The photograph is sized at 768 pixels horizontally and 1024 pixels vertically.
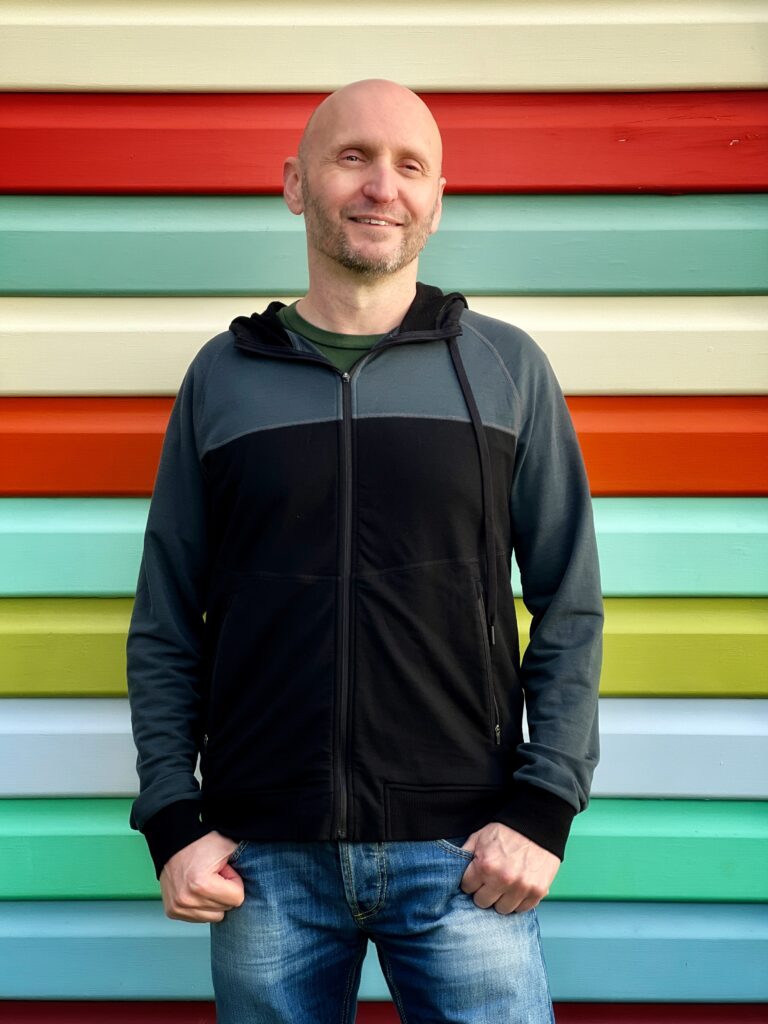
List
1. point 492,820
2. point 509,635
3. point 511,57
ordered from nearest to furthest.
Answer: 1. point 492,820
2. point 509,635
3. point 511,57

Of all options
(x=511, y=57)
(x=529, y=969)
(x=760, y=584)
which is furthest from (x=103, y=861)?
(x=511, y=57)

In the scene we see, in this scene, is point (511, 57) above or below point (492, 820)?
above

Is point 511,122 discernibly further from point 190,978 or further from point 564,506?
point 190,978

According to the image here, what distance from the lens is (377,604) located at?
5.08 feet

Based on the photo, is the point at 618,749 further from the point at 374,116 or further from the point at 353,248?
the point at 374,116

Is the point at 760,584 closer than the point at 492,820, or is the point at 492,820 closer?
the point at 492,820

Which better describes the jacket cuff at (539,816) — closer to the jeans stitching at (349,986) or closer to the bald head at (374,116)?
the jeans stitching at (349,986)

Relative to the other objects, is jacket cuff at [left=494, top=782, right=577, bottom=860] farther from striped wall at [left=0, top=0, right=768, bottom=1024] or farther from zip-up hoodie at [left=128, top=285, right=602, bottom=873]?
striped wall at [left=0, top=0, right=768, bottom=1024]

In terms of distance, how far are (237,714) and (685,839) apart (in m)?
1.21

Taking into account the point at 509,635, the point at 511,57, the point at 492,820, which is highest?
the point at 511,57

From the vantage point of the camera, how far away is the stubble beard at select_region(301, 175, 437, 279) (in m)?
1.66

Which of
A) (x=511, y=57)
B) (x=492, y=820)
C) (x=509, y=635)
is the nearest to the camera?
(x=492, y=820)

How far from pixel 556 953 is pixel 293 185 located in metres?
1.85

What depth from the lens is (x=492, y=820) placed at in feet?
5.08
